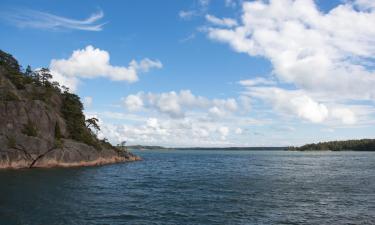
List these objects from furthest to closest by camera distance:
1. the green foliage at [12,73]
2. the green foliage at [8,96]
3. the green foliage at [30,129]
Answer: the green foliage at [12,73] → the green foliage at [8,96] → the green foliage at [30,129]

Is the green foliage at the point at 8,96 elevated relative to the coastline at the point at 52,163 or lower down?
elevated

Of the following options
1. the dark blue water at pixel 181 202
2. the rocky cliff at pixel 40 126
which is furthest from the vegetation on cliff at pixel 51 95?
the dark blue water at pixel 181 202

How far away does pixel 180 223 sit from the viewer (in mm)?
33281

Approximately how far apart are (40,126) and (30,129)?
4320 millimetres

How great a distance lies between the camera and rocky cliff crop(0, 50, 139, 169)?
81.3m

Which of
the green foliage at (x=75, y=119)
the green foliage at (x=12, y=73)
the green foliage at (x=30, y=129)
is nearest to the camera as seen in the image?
the green foliage at (x=30, y=129)

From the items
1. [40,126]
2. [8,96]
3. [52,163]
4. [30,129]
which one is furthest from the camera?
[40,126]

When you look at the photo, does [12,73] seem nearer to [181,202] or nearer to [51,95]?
[51,95]

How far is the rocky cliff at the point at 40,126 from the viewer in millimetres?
81312

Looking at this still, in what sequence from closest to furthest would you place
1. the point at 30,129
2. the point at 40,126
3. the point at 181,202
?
the point at 181,202, the point at 30,129, the point at 40,126

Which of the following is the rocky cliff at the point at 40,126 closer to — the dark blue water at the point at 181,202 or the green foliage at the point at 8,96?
the green foliage at the point at 8,96

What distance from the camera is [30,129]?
86000 mm

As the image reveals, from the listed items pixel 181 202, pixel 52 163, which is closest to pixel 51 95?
pixel 52 163

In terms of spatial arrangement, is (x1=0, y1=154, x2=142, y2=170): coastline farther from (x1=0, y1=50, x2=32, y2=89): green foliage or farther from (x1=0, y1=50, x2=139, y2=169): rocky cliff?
(x1=0, y1=50, x2=32, y2=89): green foliage
